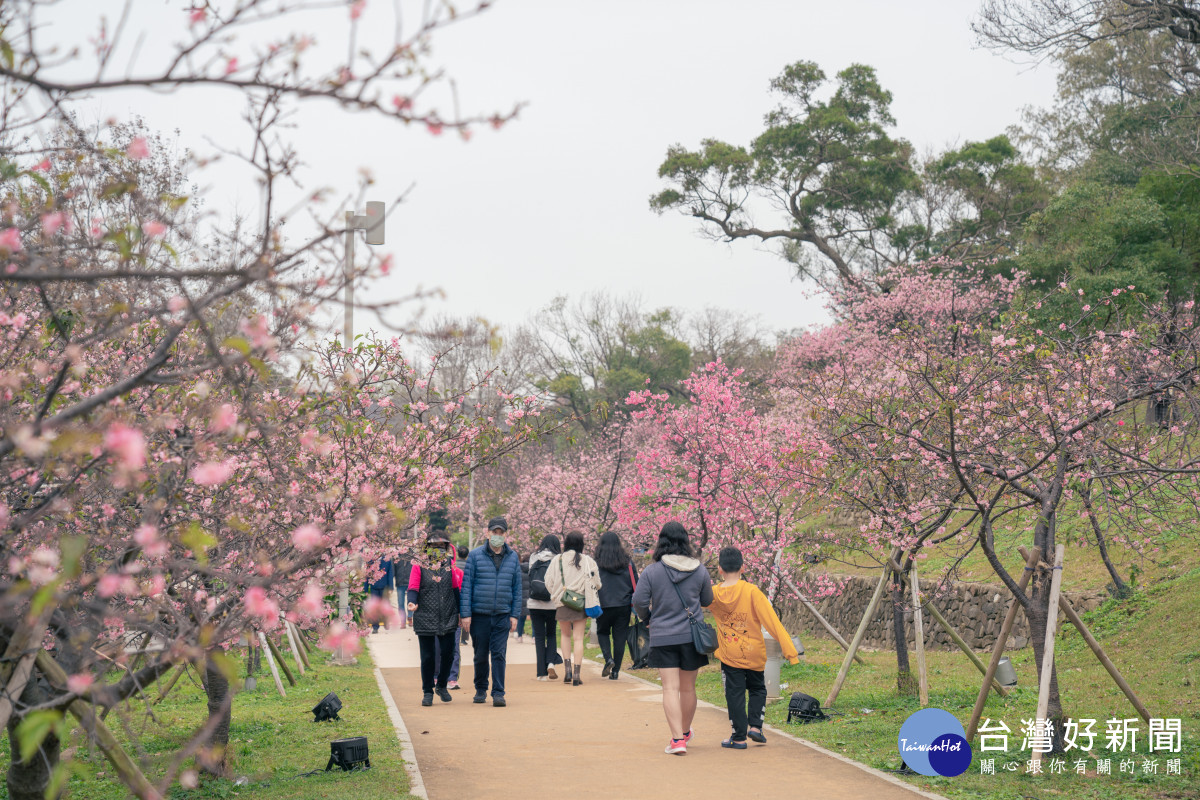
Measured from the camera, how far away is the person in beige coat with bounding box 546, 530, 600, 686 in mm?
12094

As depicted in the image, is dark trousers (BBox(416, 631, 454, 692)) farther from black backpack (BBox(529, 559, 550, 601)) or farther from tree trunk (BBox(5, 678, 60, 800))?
tree trunk (BBox(5, 678, 60, 800))

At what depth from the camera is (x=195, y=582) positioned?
5574 mm

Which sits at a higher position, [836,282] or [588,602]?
[836,282]

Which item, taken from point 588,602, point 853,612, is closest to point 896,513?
point 588,602

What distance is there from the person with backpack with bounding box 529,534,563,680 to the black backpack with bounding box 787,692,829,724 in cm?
399

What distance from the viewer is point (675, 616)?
787 cm

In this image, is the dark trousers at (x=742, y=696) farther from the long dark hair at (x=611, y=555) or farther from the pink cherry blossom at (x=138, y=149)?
the pink cherry blossom at (x=138, y=149)

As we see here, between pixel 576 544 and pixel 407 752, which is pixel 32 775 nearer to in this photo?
pixel 407 752

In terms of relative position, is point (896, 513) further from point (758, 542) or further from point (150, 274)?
point (150, 274)

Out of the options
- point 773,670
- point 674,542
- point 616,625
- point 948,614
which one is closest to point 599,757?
point 674,542

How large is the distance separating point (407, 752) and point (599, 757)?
154 centimetres

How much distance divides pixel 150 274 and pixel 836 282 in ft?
105

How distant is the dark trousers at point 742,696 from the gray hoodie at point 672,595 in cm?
58

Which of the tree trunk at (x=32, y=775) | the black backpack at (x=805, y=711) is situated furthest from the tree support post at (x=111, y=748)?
the black backpack at (x=805, y=711)
